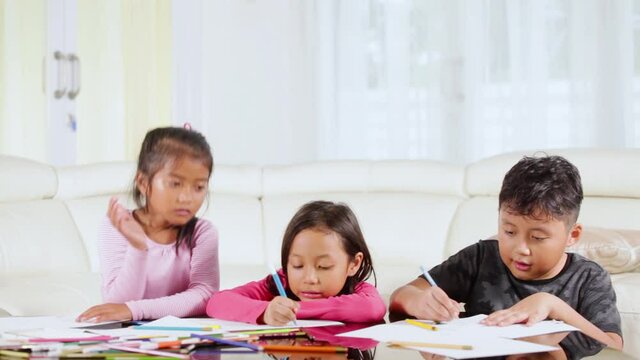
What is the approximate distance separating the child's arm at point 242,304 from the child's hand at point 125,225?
0.19 m

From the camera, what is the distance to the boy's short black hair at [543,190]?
1.56m

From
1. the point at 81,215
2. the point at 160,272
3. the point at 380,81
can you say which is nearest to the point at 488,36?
the point at 380,81

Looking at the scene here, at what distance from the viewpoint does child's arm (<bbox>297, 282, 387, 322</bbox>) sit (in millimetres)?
1390

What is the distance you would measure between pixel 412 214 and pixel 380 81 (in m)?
1.37

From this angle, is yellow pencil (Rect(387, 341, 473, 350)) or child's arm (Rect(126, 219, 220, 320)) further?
child's arm (Rect(126, 219, 220, 320))

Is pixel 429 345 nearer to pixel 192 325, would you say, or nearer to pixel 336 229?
pixel 192 325

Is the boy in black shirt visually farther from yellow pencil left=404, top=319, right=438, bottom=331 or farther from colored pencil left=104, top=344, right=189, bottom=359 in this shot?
colored pencil left=104, top=344, right=189, bottom=359

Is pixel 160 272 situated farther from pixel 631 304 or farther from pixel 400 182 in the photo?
pixel 400 182

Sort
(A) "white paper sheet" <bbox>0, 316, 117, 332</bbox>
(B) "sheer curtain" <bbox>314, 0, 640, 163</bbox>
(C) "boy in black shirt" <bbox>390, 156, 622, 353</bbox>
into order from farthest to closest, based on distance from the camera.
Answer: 1. (B) "sheer curtain" <bbox>314, 0, 640, 163</bbox>
2. (C) "boy in black shirt" <bbox>390, 156, 622, 353</bbox>
3. (A) "white paper sheet" <bbox>0, 316, 117, 332</bbox>

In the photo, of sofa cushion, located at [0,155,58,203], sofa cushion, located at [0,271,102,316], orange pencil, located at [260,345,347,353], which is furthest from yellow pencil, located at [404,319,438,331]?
sofa cushion, located at [0,155,58,203]

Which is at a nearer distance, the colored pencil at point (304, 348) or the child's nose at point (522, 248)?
the colored pencil at point (304, 348)

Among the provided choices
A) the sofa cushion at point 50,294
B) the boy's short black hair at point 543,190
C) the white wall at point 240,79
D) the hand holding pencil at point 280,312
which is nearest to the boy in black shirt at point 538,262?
the boy's short black hair at point 543,190

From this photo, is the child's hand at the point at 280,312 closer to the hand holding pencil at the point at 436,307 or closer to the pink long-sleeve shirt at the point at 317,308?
the pink long-sleeve shirt at the point at 317,308

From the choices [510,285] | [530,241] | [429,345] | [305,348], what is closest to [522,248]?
[530,241]
